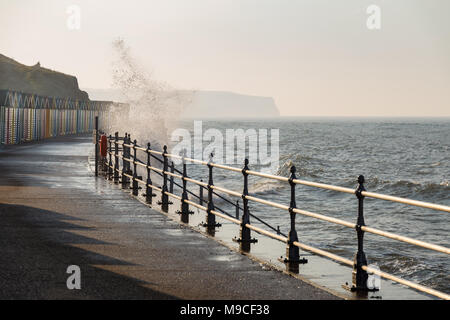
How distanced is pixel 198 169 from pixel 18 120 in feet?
42.4

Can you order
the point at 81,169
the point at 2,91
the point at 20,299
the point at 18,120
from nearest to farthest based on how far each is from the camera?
the point at 20,299
the point at 81,169
the point at 2,91
the point at 18,120

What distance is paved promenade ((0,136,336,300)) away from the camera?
7.44 meters

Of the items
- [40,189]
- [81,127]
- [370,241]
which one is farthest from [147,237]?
[81,127]

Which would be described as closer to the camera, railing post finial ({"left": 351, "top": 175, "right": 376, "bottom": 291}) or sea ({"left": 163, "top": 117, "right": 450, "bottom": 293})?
railing post finial ({"left": 351, "top": 175, "right": 376, "bottom": 291})

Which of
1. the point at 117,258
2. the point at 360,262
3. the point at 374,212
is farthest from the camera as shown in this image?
the point at 374,212

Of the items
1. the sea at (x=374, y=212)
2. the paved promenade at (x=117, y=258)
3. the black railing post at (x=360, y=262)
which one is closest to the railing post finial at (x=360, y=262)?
the black railing post at (x=360, y=262)

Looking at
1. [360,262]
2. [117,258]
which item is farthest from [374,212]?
[360,262]

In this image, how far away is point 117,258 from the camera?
30.3 feet

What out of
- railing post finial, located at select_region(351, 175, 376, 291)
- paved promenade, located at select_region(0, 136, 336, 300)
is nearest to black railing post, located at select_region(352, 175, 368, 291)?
railing post finial, located at select_region(351, 175, 376, 291)

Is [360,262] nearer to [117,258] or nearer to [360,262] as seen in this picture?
[360,262]

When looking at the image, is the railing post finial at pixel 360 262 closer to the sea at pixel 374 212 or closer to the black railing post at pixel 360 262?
the black railing post at pixel 360 262

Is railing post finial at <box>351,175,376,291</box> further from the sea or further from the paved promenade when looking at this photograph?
the sea

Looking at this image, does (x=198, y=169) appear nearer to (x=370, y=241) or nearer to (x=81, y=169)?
(x=81, y=169)
